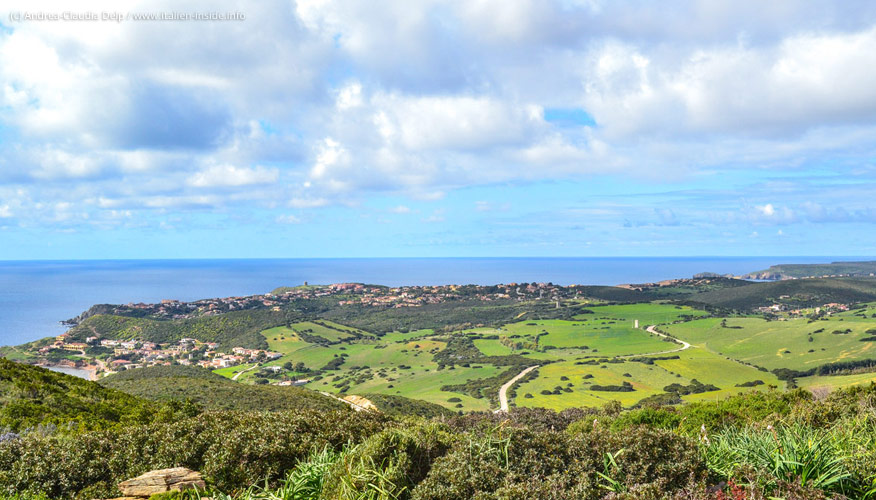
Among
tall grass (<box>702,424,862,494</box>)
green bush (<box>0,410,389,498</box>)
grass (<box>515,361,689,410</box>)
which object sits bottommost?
grass (<box>515,361,689,410</box>)

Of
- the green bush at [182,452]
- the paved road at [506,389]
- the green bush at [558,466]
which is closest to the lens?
the green bush at [558,466]

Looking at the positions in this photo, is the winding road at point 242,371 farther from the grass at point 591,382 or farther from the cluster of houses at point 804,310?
the cluster of houses at point 804,310

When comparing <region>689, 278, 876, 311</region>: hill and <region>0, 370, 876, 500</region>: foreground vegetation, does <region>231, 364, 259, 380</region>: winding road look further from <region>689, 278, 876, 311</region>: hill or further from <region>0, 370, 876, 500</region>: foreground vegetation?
<region>689, 278, 876, 311</region>: hill

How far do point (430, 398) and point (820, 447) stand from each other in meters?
52.3

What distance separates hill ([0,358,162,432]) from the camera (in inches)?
628

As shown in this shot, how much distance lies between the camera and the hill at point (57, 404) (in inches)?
628

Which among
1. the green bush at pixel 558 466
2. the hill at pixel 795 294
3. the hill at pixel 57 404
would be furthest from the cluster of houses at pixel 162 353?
the hill at pixel 795 294

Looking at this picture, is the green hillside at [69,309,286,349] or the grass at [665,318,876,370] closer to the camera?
the grass at [665,318,876,370]

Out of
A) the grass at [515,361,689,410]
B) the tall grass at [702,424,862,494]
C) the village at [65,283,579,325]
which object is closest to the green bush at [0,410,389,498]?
the tall grass at [702,424,862,494]

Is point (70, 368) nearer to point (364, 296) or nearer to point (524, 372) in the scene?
point (524, 372)

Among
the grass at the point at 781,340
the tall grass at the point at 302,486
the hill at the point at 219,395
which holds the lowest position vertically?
the grass at the point at 781,340

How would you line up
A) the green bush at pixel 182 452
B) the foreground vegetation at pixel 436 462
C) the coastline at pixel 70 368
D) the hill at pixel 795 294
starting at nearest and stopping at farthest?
the foreground vegetation at pixel 436 462 < the green bush at pixel 182 452 < the coastline at pixel 70 368 < the hill at pixel 795 294

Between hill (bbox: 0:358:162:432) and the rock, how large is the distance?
30.0 ft

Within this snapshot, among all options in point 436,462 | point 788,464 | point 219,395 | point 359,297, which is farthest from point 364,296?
point 788,464
